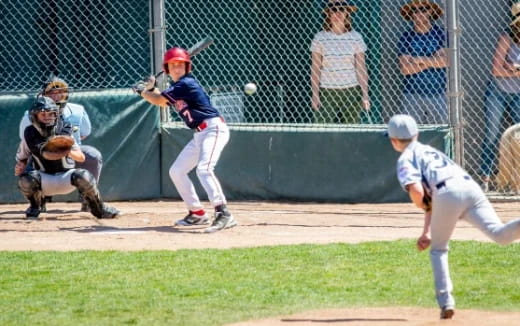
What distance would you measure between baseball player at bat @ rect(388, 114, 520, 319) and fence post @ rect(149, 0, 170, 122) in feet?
18.0

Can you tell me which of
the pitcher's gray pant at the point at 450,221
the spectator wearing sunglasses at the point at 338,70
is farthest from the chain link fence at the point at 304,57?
the pitcher's gray pant at the point at 450,221

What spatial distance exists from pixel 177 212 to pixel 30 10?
3.26 m

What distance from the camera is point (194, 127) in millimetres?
9438

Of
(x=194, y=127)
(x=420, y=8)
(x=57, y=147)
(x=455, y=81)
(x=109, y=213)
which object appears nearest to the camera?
(x=194, y=127)

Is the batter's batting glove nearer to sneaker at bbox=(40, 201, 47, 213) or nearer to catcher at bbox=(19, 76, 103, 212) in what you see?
catcher at bbox=(19, 76, 103, 212)

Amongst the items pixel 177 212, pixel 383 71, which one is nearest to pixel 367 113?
pixel 383 71

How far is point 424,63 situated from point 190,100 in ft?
9.51

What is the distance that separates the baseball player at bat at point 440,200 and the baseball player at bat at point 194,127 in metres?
3.38

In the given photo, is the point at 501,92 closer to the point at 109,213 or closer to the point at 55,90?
the point at 109,213

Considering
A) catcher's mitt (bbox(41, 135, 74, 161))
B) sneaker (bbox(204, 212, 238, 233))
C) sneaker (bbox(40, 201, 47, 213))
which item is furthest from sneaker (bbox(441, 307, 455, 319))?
sneaker (bbox(40, 201, 47, 213))

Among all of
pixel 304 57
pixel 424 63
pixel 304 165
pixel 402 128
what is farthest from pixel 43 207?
pixel 402 128

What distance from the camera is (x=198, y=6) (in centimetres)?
1236

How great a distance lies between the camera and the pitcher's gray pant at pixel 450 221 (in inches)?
234

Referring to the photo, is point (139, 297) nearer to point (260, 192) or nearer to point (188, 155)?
point (188, 155)
